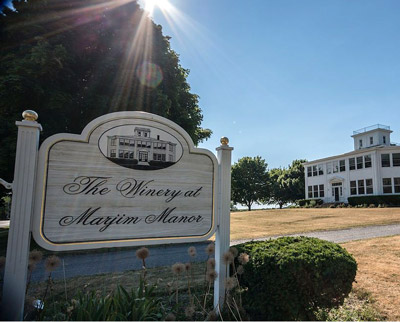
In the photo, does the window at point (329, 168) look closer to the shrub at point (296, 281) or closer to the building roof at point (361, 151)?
the building roof at point (361, 151)

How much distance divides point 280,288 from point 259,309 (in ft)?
1.31

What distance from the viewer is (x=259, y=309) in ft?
10.00

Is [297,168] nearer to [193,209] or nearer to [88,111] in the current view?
[88,111]

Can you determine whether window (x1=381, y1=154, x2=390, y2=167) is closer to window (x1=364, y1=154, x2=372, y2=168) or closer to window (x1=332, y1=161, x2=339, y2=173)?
window (x1=364, y1=154, x2=372, y2=168)

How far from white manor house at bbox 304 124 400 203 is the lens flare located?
A: 25.6m

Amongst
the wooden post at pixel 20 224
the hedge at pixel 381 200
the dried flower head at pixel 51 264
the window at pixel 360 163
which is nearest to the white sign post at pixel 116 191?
the wooden post at pixel 20 224

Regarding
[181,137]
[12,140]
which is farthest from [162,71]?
[181,137]

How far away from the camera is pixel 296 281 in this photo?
289 cm

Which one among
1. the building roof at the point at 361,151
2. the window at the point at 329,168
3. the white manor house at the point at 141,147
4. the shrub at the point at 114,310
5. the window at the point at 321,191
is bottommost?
the shrub at the point at 114,310

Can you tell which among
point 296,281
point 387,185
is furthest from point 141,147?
point 387,185

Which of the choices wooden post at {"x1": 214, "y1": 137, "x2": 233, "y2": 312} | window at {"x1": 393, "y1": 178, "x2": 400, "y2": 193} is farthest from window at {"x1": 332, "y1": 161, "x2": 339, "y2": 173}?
wooden post at {"x1": 214, "y1": 137, "x2": 233, "y2": 312}

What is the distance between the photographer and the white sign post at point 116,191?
264 centimetres

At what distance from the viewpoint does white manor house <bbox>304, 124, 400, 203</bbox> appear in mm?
25703

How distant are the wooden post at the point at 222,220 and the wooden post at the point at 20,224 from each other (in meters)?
2.21
